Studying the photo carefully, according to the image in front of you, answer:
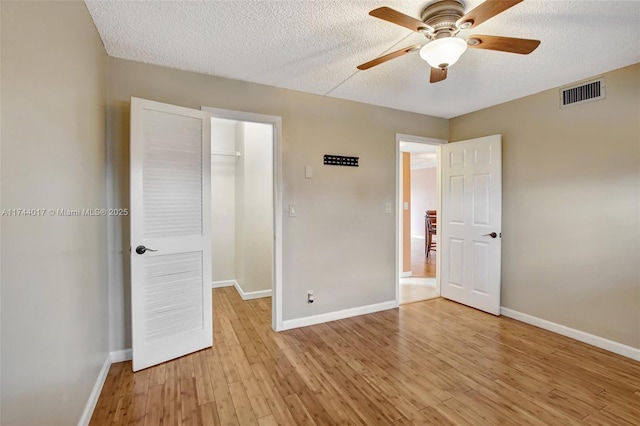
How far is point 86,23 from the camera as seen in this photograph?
1.77 meters

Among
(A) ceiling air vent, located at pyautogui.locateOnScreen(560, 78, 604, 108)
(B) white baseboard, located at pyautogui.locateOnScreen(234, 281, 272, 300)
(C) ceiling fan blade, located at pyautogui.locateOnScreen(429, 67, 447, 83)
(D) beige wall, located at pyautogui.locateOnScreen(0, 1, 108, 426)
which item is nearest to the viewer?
(D) beige wall, located at pyautogui.locateOnScreen(0, 1, 108, 426)

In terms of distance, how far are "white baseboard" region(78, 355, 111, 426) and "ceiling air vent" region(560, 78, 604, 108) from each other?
4484mm

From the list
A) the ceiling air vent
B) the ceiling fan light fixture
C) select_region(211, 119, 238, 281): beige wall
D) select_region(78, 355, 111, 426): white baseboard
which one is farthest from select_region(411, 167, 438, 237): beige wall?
select_region(78, 355, 111, 426): white baseboard

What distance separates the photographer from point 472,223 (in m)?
3.67

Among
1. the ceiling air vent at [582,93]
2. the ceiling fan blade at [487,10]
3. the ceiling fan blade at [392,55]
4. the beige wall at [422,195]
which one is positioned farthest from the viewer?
the beige wall at [422,195]

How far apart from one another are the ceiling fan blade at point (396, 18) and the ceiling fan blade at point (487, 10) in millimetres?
222

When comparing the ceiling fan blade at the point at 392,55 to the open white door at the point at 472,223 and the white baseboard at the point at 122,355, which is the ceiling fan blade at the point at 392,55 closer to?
the open white door at the point at 472,223

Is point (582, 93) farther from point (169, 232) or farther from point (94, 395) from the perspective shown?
→ point (94, 395)

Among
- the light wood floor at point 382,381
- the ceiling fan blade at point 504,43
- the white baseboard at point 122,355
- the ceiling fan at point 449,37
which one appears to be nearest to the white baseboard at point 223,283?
the light wood floor at point 382,381

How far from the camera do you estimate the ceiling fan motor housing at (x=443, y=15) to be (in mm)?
1685

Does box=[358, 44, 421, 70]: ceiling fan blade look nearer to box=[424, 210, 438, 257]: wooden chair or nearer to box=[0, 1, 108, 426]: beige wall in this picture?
box=[0, 1, 108, 426]: beige wall

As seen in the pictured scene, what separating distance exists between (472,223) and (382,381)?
2.35 meters

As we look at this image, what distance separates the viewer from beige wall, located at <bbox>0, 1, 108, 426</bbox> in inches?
39.6

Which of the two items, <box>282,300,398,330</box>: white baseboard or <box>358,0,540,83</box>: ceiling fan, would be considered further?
<box>282,300,398,330</box>: white baseboard
